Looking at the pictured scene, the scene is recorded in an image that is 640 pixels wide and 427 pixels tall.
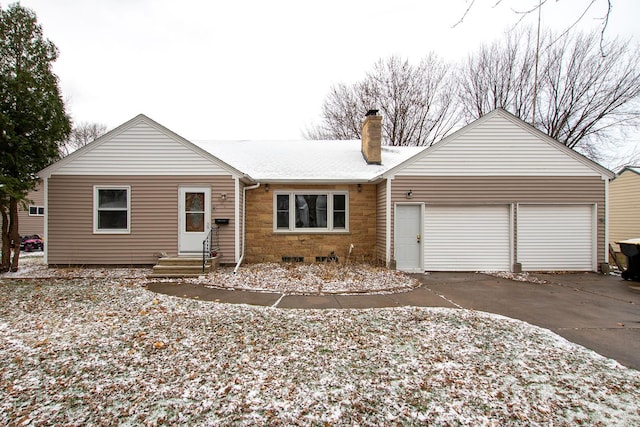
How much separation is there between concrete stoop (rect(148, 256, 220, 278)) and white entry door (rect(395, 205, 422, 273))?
579cm

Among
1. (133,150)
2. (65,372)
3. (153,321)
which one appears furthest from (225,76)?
(65,372)

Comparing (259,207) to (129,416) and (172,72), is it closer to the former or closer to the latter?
(172,72)

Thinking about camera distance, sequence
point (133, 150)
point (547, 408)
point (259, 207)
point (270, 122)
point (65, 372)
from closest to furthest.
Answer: point (547, 408), point (65, 372), point (133, 150), point (259, 207), point (270, 122)

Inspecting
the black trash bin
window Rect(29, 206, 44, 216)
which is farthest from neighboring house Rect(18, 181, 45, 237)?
the black trash bin

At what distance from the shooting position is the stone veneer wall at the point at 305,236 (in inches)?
458

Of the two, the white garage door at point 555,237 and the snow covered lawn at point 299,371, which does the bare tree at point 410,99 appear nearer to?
the white garage door at point 555,237

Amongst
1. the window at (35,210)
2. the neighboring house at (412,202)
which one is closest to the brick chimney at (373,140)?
the neighboring house at (412,202)

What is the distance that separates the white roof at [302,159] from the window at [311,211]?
2.31 feet

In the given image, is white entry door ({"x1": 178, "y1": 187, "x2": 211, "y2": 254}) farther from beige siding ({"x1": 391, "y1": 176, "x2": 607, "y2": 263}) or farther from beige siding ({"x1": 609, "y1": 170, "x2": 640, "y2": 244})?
beige siding ({"x1": 609, "y1": 170, "x2": 640, "y2": 244})

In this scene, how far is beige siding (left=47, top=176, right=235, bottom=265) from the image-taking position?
409 inches

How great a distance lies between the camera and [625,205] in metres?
15.9

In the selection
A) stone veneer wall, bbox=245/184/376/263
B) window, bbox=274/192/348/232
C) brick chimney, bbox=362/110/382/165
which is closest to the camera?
stone veneer wall, bbox=245/184/376/263

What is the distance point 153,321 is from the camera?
17.5 ft

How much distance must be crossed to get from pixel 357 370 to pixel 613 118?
24476 mm
